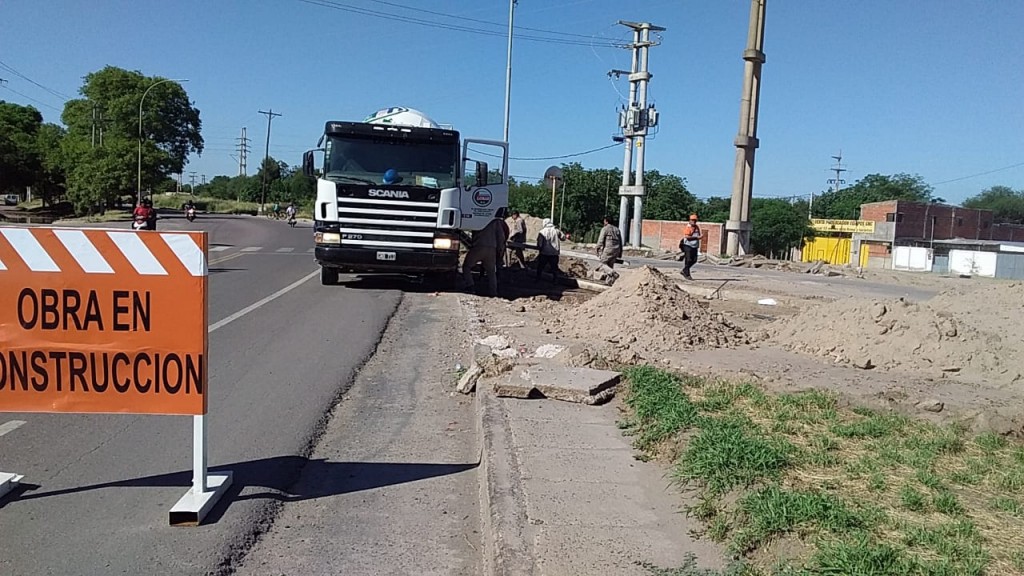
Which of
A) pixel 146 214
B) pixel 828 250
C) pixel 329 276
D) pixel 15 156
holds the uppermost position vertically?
pixel 15 156

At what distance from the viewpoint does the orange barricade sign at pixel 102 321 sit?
463cm

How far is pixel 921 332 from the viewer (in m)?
9.33

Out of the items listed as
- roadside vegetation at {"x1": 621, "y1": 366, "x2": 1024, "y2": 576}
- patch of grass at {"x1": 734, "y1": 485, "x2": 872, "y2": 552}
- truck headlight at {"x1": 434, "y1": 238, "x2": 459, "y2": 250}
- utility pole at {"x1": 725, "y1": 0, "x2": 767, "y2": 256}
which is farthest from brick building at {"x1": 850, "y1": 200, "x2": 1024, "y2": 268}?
patch of grass at {"x1": 734, "y1": 485, "x2": 872, "y2": 552}

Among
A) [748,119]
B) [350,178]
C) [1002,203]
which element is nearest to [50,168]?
[748,119]

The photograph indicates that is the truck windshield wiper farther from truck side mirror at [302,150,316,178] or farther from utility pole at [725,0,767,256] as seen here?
utility pole at [725,0,767,256]

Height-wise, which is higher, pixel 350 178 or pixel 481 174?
pixel 481 174

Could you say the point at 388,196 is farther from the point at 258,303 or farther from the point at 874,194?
the point at 874,194

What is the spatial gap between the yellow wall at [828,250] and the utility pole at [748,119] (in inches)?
920

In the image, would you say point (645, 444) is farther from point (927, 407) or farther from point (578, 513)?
point (927, 407)

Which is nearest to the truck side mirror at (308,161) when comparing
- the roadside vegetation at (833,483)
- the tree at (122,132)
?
the roadside vegetation at (833,483)

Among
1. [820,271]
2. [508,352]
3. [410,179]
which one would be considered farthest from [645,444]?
[820,271]

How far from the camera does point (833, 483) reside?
4.62 meters

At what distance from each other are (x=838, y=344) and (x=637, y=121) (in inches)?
1320

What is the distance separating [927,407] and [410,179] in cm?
1062
